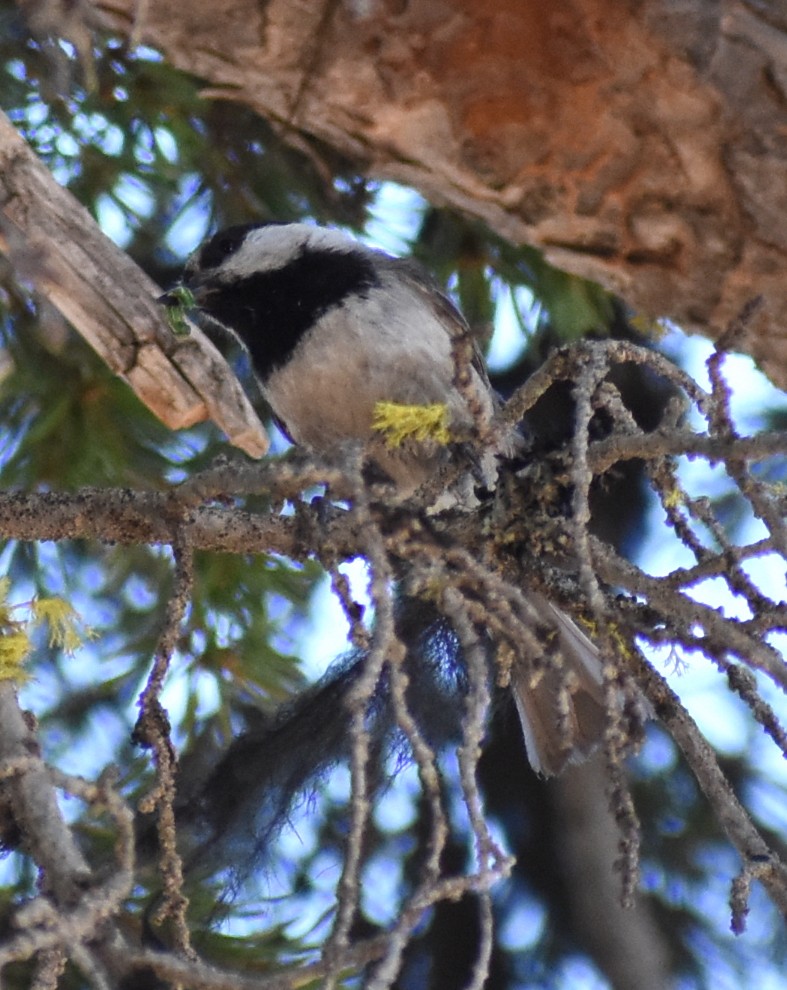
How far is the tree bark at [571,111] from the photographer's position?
2213 millimetres

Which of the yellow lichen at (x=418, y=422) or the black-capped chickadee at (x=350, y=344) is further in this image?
the black-capped chickadee at (x=350, y=344)

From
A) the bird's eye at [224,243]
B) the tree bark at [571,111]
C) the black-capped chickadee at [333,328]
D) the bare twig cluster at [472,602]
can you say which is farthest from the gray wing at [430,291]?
the bare twig cluster at [472,602]

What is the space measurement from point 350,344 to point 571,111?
55 centimetres

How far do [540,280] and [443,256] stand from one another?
0.20 metres

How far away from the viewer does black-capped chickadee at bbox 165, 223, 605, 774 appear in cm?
222

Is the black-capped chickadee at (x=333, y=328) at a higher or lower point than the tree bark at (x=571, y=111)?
lower

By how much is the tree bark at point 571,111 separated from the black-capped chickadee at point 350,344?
202mm

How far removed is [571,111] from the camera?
229 centimetres

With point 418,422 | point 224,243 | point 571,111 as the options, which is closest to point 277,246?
point 224,243

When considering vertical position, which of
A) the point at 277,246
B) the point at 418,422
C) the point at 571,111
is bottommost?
the point at 277,246

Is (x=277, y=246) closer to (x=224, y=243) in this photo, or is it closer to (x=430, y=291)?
(x=224, y=243)

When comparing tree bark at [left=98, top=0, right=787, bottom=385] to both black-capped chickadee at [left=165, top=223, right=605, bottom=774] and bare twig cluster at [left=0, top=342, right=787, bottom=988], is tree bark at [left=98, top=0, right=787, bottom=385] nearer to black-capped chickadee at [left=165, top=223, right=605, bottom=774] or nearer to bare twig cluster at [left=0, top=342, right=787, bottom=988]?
black-capped chickadee at [left=165, top=223, right=605, bottom=774]

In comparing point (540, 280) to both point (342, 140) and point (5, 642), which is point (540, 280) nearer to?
point (342, 140)

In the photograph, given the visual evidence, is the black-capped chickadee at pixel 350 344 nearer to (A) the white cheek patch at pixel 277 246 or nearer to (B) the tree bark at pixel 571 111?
(A) the white cheek patch at pixel 277 246
